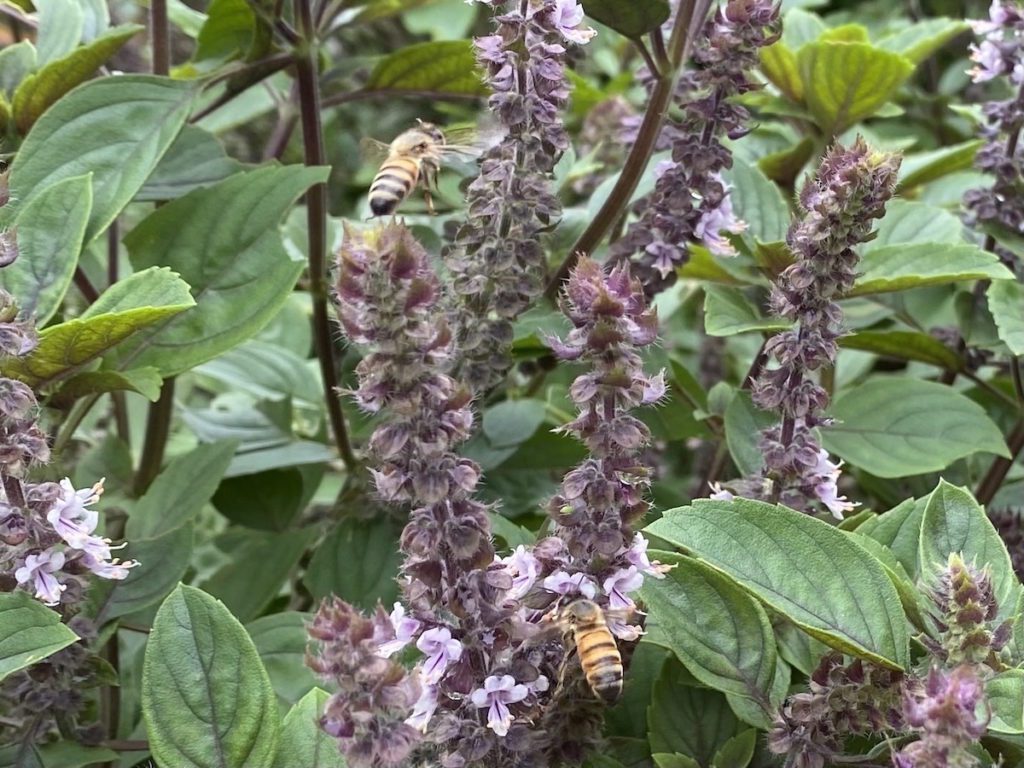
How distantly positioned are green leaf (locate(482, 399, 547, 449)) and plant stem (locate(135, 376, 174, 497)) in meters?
0.41

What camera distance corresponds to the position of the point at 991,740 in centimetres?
87

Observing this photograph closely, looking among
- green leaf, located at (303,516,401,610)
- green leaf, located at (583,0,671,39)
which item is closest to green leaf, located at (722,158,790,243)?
green leaf, located at (583,0,671,39)

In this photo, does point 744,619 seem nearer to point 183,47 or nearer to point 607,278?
point 607,278

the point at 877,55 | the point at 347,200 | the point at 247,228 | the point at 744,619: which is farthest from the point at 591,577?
the point at 347,200

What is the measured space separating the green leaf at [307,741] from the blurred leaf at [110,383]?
335 millimetres

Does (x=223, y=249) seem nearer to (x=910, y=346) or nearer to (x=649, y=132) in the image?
(x=649, y=132)

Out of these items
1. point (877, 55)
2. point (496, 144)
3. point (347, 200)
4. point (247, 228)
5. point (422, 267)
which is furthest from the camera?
point (347, 200)

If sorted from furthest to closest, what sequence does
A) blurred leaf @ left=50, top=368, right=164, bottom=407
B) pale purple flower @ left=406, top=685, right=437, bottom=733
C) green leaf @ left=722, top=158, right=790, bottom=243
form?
green leaf @ left=722, top=158, right=790, bottom=243 → blurred leaf @ left=50, top=368, right=164, bottom=407 → pale purple flower @ left=406, top=685, right=437, bottom=733

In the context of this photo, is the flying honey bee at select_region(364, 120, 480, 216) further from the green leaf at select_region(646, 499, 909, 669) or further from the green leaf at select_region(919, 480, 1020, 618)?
the green leaf at select_region(919, 480, 1020, 618)

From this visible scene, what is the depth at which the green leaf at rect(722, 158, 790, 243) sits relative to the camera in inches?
55.5

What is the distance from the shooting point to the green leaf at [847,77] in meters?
1.55

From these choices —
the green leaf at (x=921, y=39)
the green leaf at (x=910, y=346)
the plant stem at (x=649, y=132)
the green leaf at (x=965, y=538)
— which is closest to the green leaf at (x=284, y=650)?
the plant stem at (x=649, y=132)

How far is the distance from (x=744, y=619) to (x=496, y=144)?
47 cm

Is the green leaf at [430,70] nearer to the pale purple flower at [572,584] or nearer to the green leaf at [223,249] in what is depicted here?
the green leaf at [223,249]
